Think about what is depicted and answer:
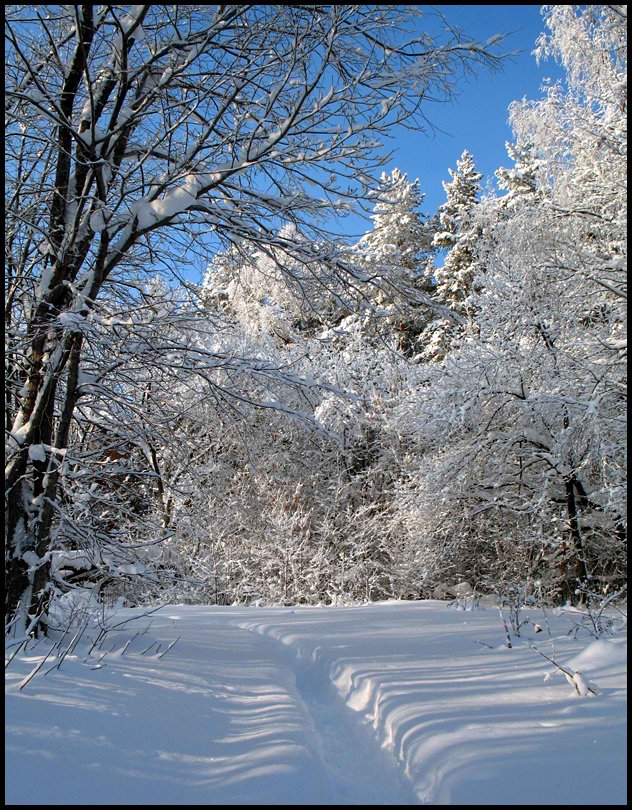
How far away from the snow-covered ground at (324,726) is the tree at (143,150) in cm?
153

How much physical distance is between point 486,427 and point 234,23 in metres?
7.05

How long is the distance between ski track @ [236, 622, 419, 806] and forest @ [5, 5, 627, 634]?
5.51 feet

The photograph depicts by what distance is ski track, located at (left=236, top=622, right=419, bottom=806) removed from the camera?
1878 millimetres

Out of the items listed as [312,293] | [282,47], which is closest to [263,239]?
[312,293]

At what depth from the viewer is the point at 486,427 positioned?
9.16 metres

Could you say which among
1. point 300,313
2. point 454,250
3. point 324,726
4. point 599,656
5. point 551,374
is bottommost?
point 324,726

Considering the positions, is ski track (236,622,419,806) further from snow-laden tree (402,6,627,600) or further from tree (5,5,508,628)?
snow-laden tree (402,6,627,600)

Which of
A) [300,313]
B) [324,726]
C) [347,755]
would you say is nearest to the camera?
[347,755]

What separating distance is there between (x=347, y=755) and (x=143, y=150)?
14.7 feet

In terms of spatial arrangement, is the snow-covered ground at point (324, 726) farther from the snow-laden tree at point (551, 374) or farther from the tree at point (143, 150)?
the snow-laden tree at point (551, 374)

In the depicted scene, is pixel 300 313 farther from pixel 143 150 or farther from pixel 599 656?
pixel 599 656

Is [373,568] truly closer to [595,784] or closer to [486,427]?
[486,427]

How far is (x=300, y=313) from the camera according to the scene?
7.69m

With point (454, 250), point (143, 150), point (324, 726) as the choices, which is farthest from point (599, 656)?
point (454, 250)
